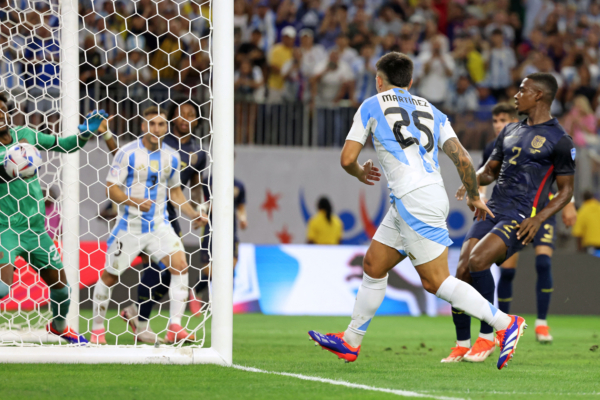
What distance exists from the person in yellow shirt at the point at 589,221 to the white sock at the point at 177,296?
9.15 meters

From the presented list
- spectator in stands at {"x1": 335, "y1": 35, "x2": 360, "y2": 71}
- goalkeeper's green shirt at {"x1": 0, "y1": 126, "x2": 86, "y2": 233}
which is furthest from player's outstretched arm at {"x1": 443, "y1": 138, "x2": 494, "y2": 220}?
spectator in stands at {"x1": 335, "y1": 35, "x2": 360, "y2": 71}

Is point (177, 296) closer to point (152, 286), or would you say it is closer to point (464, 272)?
point (152, 286)

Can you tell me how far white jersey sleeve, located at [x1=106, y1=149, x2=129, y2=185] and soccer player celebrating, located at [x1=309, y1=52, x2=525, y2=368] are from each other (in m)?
2.45

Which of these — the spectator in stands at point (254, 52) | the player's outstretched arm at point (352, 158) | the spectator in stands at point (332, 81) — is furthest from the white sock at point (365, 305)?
the spectator in stands at point (254, 52)

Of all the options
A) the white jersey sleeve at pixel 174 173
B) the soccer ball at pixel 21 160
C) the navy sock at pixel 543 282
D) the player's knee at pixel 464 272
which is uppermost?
the soccer ball at pixel 21 160

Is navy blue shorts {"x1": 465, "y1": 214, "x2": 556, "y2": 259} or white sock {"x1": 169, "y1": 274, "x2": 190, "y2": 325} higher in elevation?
navy blue shorts {"x1": 465, "y1": 214, "x2": 556, "y2": 259}

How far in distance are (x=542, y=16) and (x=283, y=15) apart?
6532mm

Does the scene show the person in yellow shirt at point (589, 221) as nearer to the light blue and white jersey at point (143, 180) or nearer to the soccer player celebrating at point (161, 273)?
the soccer player celebrating at point (161, 273)

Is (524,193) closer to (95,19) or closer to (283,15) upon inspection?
(95,19)

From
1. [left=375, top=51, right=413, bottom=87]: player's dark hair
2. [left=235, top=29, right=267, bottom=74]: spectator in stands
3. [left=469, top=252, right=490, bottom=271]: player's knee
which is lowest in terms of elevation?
[left=469, top=252, right=490, bottom=271]: player's knee

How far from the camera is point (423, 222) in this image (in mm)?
4520

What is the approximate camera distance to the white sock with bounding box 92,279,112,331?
6371 millimetres

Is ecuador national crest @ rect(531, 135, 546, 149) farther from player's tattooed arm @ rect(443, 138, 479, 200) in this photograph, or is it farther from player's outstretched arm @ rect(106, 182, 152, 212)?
player's outstretched arm @ rect(106, 182, 152, 212)

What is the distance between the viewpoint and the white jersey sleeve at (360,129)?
14.8 ft
